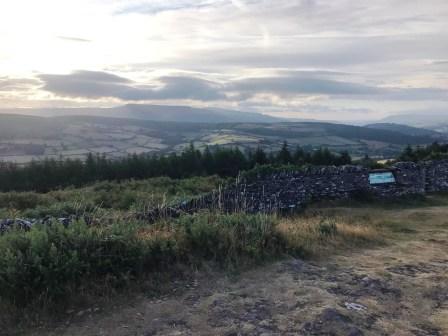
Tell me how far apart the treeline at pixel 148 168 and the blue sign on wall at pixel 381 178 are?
20789 mm

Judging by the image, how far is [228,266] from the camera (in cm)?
643

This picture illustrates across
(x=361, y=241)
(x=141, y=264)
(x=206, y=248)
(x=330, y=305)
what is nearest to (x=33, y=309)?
(x=141, y=264)

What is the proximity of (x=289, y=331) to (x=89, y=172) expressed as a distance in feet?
133

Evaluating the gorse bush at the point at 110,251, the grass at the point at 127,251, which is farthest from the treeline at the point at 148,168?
the gorse bush at the point at 110,251

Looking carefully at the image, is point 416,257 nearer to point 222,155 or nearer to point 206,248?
point 206,248

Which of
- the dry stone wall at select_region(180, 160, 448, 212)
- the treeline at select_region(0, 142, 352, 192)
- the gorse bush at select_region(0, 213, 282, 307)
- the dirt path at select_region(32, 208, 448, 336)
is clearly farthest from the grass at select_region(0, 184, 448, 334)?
the treeline at select_region(0, 142, 352, 192)

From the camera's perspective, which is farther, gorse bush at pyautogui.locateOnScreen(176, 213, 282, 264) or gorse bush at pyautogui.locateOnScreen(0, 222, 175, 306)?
gorse bush at pyautogui.locateOnScreen(176, 213, 282, 264)

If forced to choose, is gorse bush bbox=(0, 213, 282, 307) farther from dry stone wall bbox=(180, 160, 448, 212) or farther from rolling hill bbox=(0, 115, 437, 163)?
rolling hill bbox=(0, 115, 437, 163)

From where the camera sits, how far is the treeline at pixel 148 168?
1545 inches

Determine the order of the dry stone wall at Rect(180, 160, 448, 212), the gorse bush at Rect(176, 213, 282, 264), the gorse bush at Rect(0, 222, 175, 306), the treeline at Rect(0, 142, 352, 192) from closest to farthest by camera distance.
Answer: the gorse bush at Rect(0, 222, 175, 306) < the gorse bush at Rect(176, 213, 282, 264) < the dry stone wall at Rect(180, 160, 448, 212) < the treeline at Rect(0, 142, 352, 192)

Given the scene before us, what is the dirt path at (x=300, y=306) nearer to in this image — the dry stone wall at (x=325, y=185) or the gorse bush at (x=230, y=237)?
the gorse bush at (x=230, y=237)

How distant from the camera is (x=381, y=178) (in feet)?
56.7

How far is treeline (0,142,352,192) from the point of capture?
129ft

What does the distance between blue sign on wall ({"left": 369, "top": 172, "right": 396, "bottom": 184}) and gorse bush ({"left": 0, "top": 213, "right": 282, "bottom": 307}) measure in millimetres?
10913
